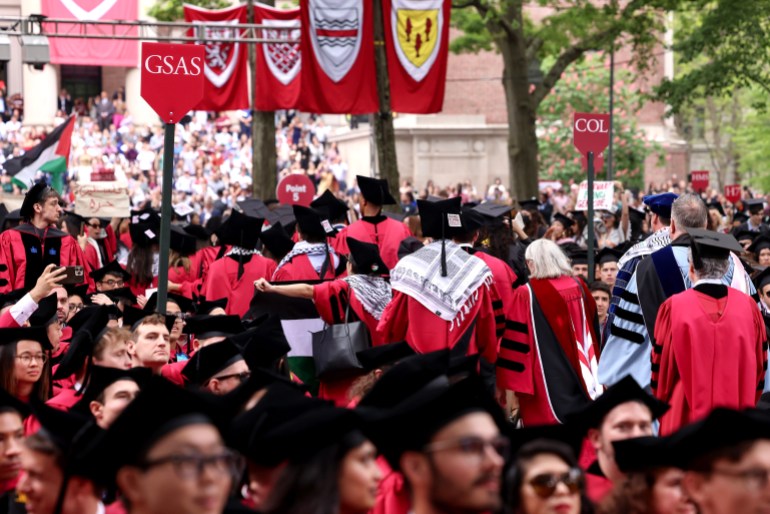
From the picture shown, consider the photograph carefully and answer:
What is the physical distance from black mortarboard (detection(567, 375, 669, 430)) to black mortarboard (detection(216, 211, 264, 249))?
7.29m

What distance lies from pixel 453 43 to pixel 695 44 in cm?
736

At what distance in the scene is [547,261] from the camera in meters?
10.8

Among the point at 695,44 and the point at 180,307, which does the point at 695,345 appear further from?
the point at 695,44

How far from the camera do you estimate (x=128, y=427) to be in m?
4.78

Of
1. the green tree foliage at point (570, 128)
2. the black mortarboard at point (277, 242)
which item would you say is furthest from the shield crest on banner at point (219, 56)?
the green tree foliage at point (570, 128)

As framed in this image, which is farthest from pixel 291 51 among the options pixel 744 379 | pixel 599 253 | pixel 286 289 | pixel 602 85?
pixel 602 85

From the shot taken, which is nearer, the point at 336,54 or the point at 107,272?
the point at 107,272

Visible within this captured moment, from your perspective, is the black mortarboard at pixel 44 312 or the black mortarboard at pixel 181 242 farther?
the black mortarboard at pixel 181 242

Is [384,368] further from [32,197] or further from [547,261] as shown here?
[32,197]

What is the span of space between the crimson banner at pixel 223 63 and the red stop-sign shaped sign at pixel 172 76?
12.2 m

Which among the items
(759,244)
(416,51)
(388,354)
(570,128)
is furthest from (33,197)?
(570,128)

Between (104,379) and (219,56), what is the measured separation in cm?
1738

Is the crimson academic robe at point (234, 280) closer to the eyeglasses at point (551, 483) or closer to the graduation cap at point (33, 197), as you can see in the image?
the graduation cap at point (33, 197)

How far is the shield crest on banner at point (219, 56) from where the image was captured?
24312 millimetres
